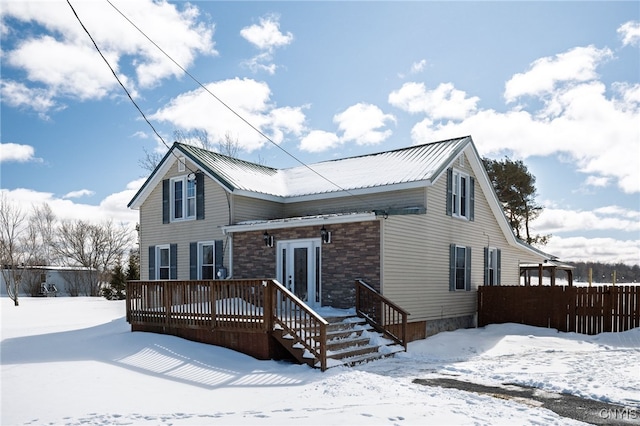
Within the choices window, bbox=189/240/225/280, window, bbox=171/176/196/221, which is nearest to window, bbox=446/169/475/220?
window, bbox=189/240/225/280

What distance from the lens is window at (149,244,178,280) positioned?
63.8 ft

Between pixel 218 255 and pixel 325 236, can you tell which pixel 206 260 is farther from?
pixel 325 236

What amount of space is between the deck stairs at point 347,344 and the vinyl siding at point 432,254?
4.40 feet

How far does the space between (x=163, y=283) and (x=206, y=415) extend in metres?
6.90

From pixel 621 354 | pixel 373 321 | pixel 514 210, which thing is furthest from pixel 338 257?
pixel 514 210

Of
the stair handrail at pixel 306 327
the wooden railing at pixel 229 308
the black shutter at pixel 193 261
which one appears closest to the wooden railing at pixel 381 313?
the wooden railing at pixel 229 308

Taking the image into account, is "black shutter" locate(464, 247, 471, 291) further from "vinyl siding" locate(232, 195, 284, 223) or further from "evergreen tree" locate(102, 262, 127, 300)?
"evergreen tree" locate(102, 262, 127, 300)

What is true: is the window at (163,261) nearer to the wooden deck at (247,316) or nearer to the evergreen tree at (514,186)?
the wooden deck at (247,316)

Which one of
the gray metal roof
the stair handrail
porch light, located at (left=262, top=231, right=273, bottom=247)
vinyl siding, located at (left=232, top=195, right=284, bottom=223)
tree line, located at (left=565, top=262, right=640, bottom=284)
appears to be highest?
the gray metal roof

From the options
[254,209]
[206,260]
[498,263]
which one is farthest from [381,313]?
[498,263]

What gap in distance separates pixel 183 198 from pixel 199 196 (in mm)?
1053

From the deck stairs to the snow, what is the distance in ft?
0.84

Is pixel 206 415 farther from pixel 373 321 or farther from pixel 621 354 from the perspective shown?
pixel 621 354

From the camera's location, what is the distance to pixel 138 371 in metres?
10.1
